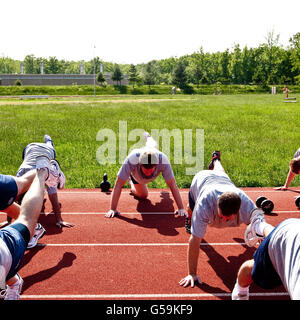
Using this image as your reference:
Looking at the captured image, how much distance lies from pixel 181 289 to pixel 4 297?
232cm

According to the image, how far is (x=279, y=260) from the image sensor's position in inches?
117

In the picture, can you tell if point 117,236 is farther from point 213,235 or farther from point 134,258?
point 213,235

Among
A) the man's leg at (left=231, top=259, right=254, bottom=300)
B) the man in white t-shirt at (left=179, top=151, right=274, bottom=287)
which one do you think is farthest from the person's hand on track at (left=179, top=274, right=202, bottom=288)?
the man's leg at (left=231, top=259, right=254, bottom=300)

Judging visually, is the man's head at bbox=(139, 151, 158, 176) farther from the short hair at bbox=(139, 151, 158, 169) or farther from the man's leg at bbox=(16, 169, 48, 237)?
the man's leg at bbox=(16, 169, 48, 237)

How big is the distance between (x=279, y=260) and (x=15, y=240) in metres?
2.52

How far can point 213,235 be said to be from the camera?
6.40 metres

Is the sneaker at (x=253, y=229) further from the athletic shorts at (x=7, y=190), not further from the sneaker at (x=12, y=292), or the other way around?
the athletic shorts at (x=7, y=190)

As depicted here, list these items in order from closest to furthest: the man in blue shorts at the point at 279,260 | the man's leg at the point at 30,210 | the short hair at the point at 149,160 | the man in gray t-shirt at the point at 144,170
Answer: the man in blue shorts at the point at 279,260 → the man's leg at the point at 30,210 → the short hair at the point at 149,160 → the man in gray t-shirt at the point at 144,170

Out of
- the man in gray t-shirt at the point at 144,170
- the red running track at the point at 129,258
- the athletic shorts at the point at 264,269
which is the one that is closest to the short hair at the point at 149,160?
the man in gray t-shirt at the point at 144,170

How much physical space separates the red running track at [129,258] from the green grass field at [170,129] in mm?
2900

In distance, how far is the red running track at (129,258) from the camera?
15.0 feet

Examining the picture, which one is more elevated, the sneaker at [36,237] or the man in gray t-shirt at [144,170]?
the man in gray t-shirt at [144,170]
